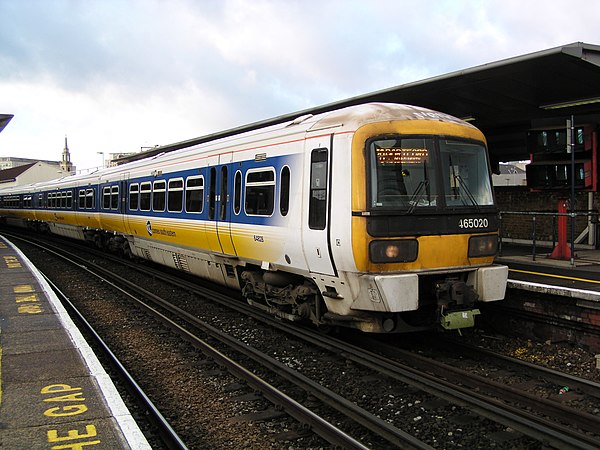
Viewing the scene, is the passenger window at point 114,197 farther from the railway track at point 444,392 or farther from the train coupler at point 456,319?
the train coupler at point 456,319

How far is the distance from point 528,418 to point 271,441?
234 centimetres

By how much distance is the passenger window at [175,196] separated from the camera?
11922mm

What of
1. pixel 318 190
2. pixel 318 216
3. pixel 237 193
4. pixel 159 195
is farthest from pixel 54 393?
pixel 159 195

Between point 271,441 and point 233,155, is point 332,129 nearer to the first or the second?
point 233,155

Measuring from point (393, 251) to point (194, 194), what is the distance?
5.56 m

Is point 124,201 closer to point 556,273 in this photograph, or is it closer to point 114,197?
point 114,197

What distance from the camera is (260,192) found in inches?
339

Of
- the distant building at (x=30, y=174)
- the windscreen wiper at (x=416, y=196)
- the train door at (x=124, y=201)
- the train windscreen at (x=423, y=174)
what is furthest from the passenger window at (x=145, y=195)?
the distant building at (x=30, y=174)

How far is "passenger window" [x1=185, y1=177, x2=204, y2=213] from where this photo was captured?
35.3 ft

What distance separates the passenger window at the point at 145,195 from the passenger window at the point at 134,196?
344 mm

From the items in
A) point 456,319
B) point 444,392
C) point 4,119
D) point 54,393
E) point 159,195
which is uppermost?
point 4,119

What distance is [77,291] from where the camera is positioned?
1305 cm

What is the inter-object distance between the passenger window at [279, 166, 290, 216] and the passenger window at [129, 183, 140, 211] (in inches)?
314

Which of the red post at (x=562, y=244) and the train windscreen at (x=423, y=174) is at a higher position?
the train windscreen at (x=423, y=174)
